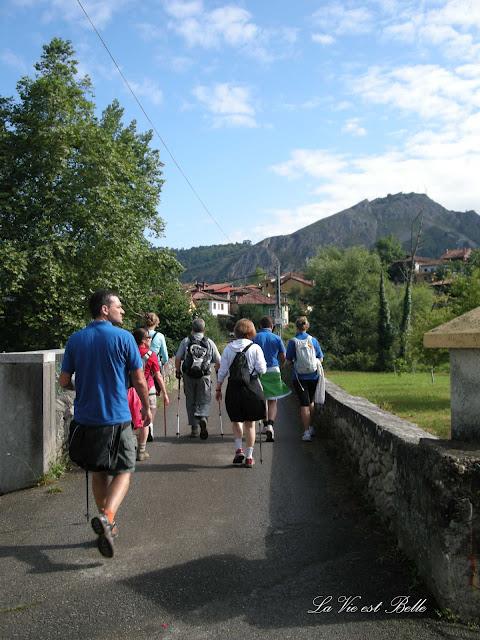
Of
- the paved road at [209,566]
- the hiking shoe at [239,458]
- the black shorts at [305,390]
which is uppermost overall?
the black shorts at [305,390]

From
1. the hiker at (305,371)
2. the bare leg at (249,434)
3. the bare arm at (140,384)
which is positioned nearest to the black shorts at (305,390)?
the hiker at (305,371)

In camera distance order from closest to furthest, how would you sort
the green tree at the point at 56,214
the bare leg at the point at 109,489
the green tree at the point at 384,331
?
the bare leg at the point at 109,489, the green tree at the point at 56,214, the green tree at the point at 384,331

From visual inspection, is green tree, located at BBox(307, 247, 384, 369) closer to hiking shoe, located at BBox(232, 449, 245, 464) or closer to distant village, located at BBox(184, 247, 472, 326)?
distant village, located at BBox(184, 247, 472, 326)

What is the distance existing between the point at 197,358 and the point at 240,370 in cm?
208

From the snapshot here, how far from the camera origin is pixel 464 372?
386 cm

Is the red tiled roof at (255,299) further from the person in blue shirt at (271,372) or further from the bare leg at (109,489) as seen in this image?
the bare leg at (109,489)

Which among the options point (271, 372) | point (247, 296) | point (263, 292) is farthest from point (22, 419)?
point (263, 292)

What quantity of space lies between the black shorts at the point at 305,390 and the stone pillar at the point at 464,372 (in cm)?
524

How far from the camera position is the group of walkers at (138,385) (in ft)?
14.9

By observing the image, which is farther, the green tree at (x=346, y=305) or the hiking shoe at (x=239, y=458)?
the green tree at (x=346, y=305)

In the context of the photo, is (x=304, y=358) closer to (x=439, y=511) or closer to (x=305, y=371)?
(x=305, y=371)

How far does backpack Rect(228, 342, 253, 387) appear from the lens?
7434 millimetres

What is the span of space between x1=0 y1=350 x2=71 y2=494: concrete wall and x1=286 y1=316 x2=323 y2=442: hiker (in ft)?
13.1

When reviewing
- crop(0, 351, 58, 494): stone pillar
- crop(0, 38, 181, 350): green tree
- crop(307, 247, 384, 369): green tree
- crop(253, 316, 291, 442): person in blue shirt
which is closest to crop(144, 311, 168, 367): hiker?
crop(253, 316, 291, 442): person in blue shirt
